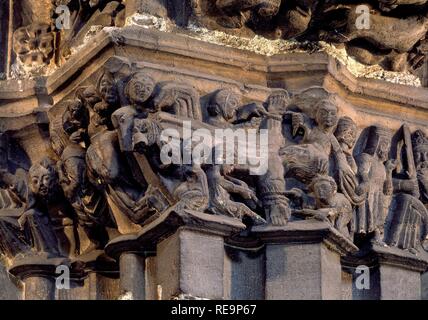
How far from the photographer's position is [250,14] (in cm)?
655

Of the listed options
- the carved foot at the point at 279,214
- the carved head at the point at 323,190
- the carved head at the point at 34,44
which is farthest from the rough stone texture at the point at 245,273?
the carved head at the point at 34,44

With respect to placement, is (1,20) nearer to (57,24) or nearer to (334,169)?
(57,24)

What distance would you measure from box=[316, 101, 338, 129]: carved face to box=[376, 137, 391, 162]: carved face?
227 millimetres

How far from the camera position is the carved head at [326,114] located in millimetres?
6449

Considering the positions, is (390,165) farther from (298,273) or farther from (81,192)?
(81,192)

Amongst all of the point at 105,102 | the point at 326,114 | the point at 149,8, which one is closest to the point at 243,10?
the point at 149,8

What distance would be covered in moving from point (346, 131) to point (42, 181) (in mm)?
912

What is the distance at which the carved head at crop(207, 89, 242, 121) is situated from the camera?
6.38 metres

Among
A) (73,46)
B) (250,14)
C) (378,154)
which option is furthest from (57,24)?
(378,154)

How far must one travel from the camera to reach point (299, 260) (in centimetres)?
628

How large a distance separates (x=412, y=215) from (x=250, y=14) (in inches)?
30.0

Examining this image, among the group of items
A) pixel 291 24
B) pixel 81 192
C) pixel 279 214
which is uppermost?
pixel 291 24

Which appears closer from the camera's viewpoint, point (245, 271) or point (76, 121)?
point (245, 271)
